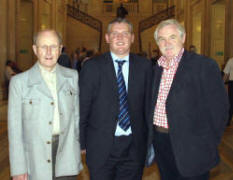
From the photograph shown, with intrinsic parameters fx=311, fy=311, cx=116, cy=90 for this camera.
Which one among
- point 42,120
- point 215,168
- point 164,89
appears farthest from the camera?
point 215,168

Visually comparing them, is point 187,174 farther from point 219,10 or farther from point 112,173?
point 219,10

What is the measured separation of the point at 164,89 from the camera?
2.53 metres

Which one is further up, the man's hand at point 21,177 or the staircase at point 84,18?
the staircase at point 84,18

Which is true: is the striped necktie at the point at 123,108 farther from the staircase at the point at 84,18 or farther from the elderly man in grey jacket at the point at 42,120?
the staircase at the point at 84,18

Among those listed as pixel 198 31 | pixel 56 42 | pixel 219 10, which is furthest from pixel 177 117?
pixel 198 31

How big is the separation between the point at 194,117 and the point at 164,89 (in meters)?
A: 0.33

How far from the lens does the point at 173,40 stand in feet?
8.10

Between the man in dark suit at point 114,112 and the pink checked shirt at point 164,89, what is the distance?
23 centimetres

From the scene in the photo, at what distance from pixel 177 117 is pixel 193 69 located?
0.39m

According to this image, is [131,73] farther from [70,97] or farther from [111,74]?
[70,97]

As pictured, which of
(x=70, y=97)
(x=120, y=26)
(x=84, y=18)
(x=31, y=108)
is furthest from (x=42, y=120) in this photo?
(x=84, y=18)

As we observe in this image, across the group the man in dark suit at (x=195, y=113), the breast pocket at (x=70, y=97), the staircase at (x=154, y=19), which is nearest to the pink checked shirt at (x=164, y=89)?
the man in dark suit at (x=195, y=113)

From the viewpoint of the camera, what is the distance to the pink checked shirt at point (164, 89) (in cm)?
250

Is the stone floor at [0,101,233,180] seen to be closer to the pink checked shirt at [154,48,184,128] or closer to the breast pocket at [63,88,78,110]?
the pink checked shirt at [154,48,184,128]
